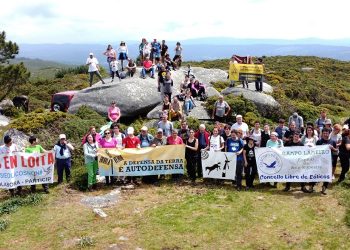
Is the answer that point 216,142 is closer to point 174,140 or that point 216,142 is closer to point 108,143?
point 174,140

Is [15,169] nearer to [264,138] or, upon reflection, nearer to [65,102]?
[264,138]

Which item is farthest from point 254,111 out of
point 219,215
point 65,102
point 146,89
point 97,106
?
point 219,215

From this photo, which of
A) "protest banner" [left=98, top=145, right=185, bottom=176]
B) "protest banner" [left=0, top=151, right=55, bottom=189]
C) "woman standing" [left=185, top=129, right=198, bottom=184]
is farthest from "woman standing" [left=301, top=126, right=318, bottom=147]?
"protest banner" [left=0, top=151, right=55, bottom=189]

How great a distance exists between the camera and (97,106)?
2614 cm

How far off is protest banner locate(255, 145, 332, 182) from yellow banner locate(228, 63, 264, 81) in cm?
1433

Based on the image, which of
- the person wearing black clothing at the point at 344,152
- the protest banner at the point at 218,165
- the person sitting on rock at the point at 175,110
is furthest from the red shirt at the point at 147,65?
the person wearing black clothing at the point at 344,152

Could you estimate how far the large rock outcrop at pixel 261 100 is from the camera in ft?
89.5

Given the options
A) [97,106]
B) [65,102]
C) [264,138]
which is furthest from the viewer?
[65,102]

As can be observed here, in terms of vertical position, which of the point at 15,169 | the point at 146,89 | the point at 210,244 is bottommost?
the point at 210,244

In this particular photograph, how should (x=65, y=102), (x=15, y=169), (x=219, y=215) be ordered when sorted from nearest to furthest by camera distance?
1. (x=219, y=215)
2. (x=15, y=169)
3. (x=65, y=102)

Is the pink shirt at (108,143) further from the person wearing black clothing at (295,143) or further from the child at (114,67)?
the child at (114,67)

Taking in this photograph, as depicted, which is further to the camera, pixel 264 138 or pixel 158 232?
pixel 264 138

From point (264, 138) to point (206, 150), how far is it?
2260mm

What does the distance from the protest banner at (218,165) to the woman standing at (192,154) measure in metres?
0.34
